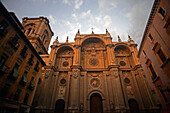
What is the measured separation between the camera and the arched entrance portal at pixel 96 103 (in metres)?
19.6

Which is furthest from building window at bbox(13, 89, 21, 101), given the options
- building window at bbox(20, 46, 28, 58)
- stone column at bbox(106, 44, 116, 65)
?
stone column at bbox(106, 44, 116, 65)

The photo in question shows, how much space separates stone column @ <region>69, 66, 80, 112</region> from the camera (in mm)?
18203

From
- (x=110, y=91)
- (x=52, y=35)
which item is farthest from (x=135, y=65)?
(x=52, y=35)

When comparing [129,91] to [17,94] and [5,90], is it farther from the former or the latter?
[5,90]

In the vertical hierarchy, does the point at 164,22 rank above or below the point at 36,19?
below

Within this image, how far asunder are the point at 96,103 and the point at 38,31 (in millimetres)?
25914

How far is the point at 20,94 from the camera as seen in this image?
41.9 ft

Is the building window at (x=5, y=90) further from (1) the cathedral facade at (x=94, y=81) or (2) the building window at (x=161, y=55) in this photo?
(2) the building window at (x=161, y=55)

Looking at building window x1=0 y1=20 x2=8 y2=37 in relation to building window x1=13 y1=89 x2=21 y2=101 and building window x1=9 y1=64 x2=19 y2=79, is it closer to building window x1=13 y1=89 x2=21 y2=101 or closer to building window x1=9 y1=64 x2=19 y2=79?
building window x1=9 y1=64 x2=19 y2=79

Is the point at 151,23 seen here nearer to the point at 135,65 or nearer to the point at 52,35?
the point at 135,65

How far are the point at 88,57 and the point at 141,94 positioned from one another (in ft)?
47.0

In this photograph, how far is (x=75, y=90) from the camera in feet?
65.1

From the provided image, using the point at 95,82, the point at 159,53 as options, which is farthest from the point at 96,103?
the point at 159,53

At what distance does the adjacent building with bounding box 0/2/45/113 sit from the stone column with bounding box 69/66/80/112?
7320 mm
